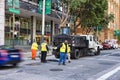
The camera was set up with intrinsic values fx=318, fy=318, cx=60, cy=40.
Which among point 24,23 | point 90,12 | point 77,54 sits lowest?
point 77,54

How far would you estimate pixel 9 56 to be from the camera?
17.2 metres

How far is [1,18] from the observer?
106 feet

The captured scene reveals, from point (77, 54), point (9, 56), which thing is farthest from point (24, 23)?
point (9, 56)

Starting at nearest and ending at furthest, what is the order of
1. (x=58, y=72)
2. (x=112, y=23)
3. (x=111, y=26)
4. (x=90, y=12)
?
(x=58, y=72) < (x=90, y=12) < (x=112, y=23) < (x=111, y=26)

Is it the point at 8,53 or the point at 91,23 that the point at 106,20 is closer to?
the point at 91,23

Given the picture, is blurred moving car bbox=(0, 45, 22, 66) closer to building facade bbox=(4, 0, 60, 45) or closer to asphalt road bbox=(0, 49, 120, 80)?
asphalt road bbox=(0, 49, 120, 80)

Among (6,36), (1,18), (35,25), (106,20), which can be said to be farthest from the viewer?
(106,20)

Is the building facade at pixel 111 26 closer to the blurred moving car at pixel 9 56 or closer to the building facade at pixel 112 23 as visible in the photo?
the building facade at pixel 112 23

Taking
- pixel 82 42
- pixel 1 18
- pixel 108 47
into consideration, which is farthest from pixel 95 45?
pixel 108 47

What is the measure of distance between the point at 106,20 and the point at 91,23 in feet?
21.1

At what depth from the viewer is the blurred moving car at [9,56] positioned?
55.5ft

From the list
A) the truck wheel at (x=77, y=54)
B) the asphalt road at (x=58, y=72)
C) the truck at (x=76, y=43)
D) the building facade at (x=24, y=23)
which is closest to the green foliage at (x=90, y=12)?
the building facade at (x=24, y=23)

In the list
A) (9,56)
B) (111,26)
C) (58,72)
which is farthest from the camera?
Answer: (111,26)

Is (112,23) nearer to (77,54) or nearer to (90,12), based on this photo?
(90,12)
